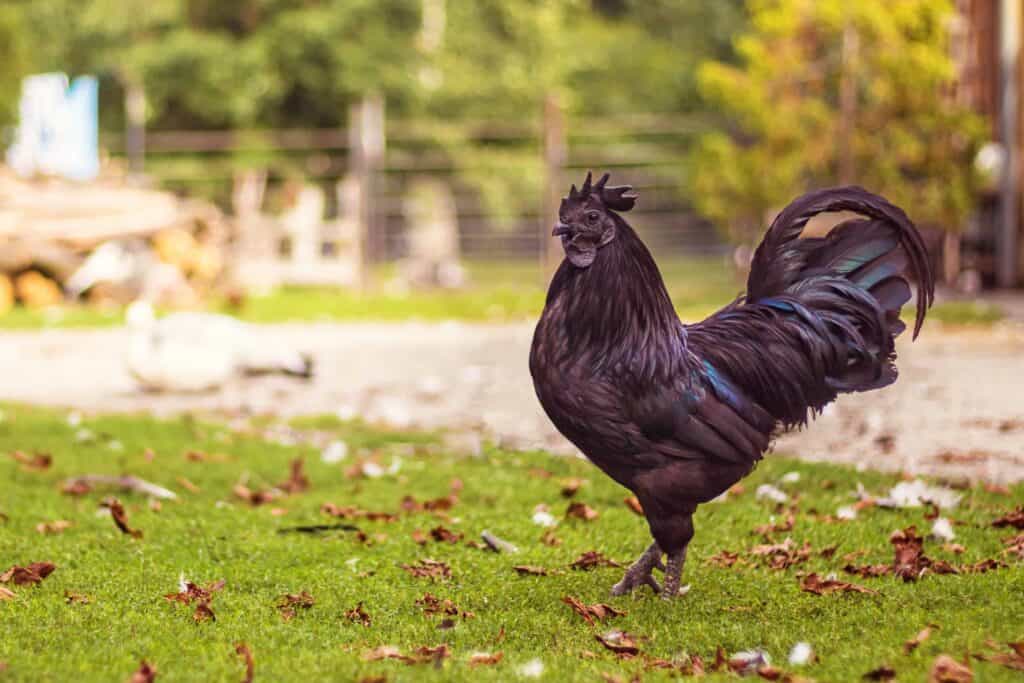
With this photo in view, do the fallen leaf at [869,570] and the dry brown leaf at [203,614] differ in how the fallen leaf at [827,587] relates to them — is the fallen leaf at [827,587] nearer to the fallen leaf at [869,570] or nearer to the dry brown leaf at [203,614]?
the fallen leaf at [869,570]

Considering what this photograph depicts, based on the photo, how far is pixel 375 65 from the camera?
24.2 metres

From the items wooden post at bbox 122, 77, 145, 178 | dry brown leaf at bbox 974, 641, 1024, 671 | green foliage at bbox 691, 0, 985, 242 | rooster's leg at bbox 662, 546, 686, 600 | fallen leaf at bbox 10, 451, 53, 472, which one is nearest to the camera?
dry brown leaf at bbox 974, 641, 1024, 671

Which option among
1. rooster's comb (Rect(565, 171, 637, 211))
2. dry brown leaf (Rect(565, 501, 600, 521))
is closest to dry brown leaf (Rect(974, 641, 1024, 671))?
rooster's comb (Rect(565, 171, 637, 211))

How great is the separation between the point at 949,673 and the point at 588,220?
1744mm

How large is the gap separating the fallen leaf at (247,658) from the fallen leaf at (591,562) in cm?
150

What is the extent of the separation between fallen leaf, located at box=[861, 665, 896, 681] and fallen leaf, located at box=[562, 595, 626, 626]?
0.98 meters

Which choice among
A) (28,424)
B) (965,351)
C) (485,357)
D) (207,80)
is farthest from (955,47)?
(28,424)

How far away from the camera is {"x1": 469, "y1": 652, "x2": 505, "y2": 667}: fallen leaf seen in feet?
11.8

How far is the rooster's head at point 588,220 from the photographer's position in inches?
159

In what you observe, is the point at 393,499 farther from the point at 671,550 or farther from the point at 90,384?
the point at 90,384

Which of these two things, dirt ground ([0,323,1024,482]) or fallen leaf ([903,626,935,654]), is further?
dirt ground ([0,323,1024,482])

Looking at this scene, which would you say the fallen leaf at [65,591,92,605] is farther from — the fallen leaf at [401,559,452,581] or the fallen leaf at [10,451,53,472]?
the fallen leaf at [10,451,53,472]

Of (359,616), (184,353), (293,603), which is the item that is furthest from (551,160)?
(359,616)

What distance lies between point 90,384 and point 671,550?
23.6ft
